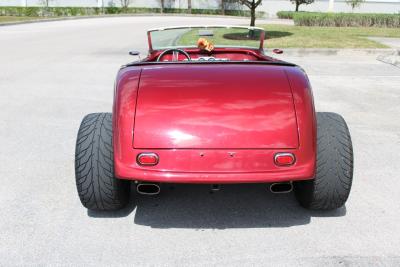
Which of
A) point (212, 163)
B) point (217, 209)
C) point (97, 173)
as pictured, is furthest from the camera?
point (217, 209)

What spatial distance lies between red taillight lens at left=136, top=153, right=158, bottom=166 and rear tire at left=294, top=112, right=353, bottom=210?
1.18m

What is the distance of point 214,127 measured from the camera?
335 centimetres

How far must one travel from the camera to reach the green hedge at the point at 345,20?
27109 mm

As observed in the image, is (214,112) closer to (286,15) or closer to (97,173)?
(97,173)

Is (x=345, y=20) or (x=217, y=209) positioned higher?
(x=345, y=20)

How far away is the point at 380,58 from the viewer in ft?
48.1

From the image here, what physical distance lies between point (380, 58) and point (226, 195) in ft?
38.9

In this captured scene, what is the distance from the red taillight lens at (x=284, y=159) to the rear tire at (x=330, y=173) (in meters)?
0.40

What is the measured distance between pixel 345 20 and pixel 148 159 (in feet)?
88.2

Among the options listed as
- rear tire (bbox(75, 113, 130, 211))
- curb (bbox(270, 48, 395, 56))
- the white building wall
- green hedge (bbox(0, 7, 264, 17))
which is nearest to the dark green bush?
green hedge (bbox(0, 7, 264, 17))

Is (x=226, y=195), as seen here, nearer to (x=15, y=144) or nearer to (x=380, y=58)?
(x=15, y=144)

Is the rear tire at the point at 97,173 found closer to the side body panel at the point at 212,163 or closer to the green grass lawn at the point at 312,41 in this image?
the side body panel at the point at 212,163

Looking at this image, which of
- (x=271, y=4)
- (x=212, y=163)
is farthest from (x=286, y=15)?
(x=212, y=163)

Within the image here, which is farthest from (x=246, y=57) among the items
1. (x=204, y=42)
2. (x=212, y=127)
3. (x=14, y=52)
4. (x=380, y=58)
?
(x=14, y=52)
